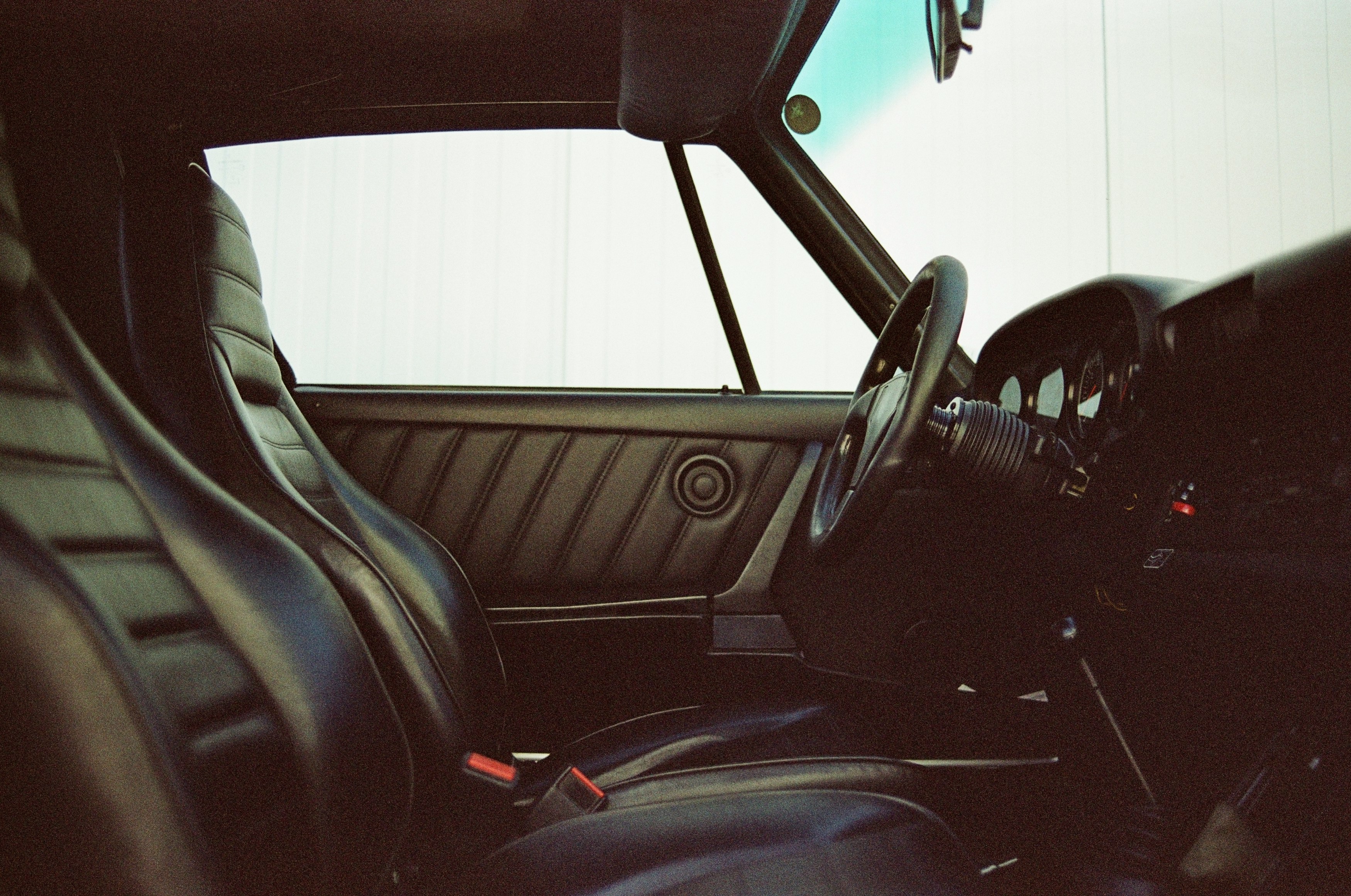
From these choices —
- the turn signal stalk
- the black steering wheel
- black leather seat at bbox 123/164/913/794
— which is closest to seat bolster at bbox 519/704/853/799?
black leather seat at bbox 123/164/913/794

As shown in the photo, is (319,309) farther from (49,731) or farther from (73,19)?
(49,731)

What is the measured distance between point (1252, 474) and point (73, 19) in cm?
116

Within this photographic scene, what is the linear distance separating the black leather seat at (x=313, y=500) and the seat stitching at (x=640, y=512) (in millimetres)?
349

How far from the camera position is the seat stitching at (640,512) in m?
1.48

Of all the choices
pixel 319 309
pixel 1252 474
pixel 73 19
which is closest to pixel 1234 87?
pixel 1252 474

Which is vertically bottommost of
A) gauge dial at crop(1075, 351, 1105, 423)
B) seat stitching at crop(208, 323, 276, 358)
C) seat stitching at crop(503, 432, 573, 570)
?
seat stitching at crop(503, 432, 573, 570)

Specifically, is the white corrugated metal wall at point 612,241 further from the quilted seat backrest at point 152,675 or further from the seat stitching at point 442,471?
the quilted seat backrest at point 152,675

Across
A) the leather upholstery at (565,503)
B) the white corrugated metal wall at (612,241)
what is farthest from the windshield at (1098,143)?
the leather upholstery at (565,503)

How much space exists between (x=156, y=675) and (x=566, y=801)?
1.46 ft

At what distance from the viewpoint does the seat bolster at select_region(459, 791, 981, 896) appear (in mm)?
618

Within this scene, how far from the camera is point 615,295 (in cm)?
159

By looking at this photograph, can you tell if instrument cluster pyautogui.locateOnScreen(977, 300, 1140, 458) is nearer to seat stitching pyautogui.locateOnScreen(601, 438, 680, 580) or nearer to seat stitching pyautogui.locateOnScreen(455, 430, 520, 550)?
seat stitching pyautogui.locateOnScreen(601, 438, 680, 580)

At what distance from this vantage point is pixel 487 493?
1499 millimetres

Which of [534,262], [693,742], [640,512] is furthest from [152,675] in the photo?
[534,262]
